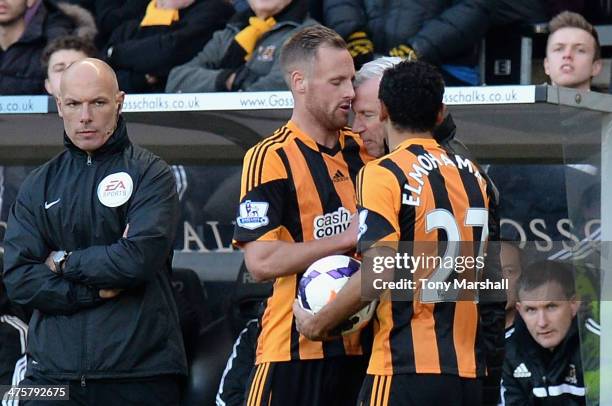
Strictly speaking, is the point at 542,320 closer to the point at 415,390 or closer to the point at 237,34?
the point at 415,390

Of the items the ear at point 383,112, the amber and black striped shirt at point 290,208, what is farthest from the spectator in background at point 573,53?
the ear at point 383,112

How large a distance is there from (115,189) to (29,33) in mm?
3157

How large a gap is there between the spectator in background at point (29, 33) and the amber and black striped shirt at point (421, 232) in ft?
11.9

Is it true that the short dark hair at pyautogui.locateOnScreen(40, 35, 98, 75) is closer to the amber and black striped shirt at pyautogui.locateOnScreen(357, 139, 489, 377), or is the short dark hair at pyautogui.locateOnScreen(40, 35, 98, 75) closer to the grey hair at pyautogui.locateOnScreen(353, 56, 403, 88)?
the grey hair at pyautogui.locateOnScreen(353, 56, 403, 88)

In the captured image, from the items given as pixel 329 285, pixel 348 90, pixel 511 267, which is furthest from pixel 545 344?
pixel 329 285

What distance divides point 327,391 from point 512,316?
72.1 inches

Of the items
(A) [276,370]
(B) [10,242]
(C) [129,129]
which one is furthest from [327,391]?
(C) [129,129]

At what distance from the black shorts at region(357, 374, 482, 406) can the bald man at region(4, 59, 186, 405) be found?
92 cm

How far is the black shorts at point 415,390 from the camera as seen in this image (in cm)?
411

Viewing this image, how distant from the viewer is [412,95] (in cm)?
418

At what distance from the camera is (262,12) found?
7.00m

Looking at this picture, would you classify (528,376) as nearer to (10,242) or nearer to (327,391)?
(327,391)

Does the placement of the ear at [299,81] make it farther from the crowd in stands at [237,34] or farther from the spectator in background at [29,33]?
the spectator in background at [29,33]

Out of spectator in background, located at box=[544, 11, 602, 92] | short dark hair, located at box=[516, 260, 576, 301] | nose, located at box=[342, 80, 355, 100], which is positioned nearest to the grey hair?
nose, located at box=[342, 80, 355, 100]
